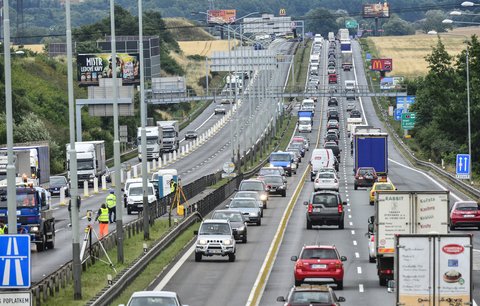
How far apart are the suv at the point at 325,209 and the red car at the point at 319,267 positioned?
21382 millimetres

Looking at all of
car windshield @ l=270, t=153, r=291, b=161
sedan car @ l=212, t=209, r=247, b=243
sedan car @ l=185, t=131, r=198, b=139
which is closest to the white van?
car windshield @ l=270, t=153, r=291, b=161

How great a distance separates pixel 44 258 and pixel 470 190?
38905mm

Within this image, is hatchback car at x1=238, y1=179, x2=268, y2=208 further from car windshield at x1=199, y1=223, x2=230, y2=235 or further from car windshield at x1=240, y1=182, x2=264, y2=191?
car windshield at x1=199, y1=223, x2=230, y2=235

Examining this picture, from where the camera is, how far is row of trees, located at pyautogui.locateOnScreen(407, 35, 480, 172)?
11531cm

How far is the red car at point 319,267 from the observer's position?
40406 mm

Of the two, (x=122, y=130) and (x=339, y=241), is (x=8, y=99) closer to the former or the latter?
(x=339, y=241)

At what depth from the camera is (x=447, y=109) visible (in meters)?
124

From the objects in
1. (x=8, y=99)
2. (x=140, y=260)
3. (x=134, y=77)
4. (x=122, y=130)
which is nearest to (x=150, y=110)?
(x=134, y=77)

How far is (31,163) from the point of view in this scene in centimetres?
7575

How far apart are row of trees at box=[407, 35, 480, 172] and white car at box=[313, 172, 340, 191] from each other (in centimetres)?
1916

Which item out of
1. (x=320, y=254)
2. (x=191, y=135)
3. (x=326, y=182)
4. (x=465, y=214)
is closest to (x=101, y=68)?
(x=191, y=135)

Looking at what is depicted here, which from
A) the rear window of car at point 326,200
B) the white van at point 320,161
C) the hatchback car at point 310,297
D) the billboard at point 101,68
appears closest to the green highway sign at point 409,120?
the billboard at point 101,68

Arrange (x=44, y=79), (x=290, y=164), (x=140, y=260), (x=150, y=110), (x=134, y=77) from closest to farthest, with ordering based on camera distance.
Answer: (x=140, y=260)
(x=290, y=164)
(x=134, y=77)
(x=44, y=79)
(x=150, y=110)

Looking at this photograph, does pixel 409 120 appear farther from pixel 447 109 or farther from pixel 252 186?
pixel 252 186
